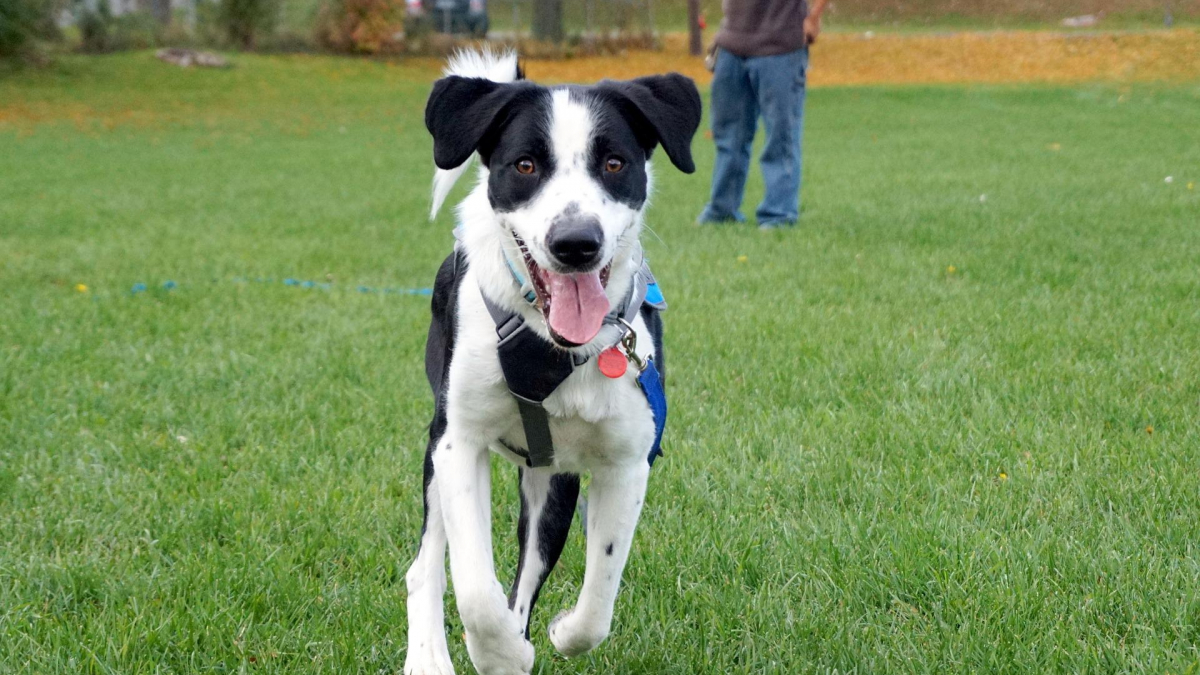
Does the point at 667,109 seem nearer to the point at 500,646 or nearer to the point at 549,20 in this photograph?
the point at 500,646

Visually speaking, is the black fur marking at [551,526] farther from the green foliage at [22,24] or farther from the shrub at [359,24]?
the shrub at [359,24]

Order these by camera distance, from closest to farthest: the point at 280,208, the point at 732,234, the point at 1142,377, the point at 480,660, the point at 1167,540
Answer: the point at 480,660 → the point at 1167,540 → the point at 1142,377 → the point at 732,234 → the point at 280,208

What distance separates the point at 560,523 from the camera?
301cm

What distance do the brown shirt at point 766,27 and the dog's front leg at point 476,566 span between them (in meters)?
6.74

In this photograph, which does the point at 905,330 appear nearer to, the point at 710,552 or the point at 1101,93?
the point at 710,552

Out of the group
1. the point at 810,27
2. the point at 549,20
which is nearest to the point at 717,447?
the point at 810,27

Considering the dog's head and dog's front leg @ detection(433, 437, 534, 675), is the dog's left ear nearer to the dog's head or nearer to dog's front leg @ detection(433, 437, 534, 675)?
the dog's head

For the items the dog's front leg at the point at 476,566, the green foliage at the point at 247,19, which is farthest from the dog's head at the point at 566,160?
the green foliage at the point at 247,19

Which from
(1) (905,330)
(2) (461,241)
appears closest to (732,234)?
(1) (905,330)

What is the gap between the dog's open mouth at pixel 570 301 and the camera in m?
2.62

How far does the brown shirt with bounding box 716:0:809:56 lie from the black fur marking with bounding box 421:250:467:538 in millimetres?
6176

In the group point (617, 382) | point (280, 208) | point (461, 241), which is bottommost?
point (280, 208)

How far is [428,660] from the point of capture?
273cm

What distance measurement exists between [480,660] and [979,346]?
3.58m
